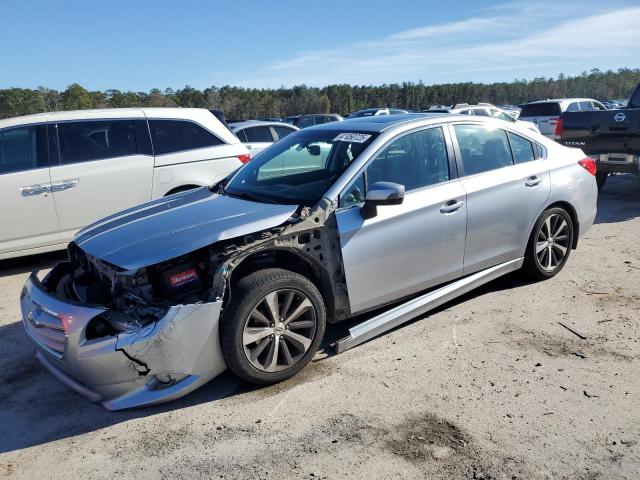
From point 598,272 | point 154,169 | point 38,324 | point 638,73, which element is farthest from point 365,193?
point 638,73

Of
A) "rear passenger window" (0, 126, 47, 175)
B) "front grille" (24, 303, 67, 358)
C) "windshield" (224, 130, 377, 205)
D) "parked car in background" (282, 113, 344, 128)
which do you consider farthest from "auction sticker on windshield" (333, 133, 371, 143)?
"parked car in background" (282, 113, 344, 128)

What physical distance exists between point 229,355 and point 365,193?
4.95ft

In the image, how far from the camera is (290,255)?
12.4 ft

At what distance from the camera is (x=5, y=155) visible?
20.5 feet

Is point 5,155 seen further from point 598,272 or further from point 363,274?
point 598,272

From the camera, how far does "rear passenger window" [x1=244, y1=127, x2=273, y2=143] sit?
1288cm

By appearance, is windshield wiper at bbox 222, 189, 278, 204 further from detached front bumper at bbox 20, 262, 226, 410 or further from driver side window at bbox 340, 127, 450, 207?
detached front bumper at bbox 20, 262, 226, 410

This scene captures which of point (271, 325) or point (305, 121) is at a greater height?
point (305, 121)

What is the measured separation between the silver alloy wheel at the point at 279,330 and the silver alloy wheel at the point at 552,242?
2639 millimetres

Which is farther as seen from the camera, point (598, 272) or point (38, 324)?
point (598, 272)

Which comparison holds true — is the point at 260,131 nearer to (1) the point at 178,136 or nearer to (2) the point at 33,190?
(1) the point at 178,136

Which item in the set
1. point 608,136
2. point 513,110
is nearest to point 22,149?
point 608,136

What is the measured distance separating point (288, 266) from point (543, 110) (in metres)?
18.1

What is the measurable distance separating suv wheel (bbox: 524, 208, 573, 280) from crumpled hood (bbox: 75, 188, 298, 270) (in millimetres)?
2574
